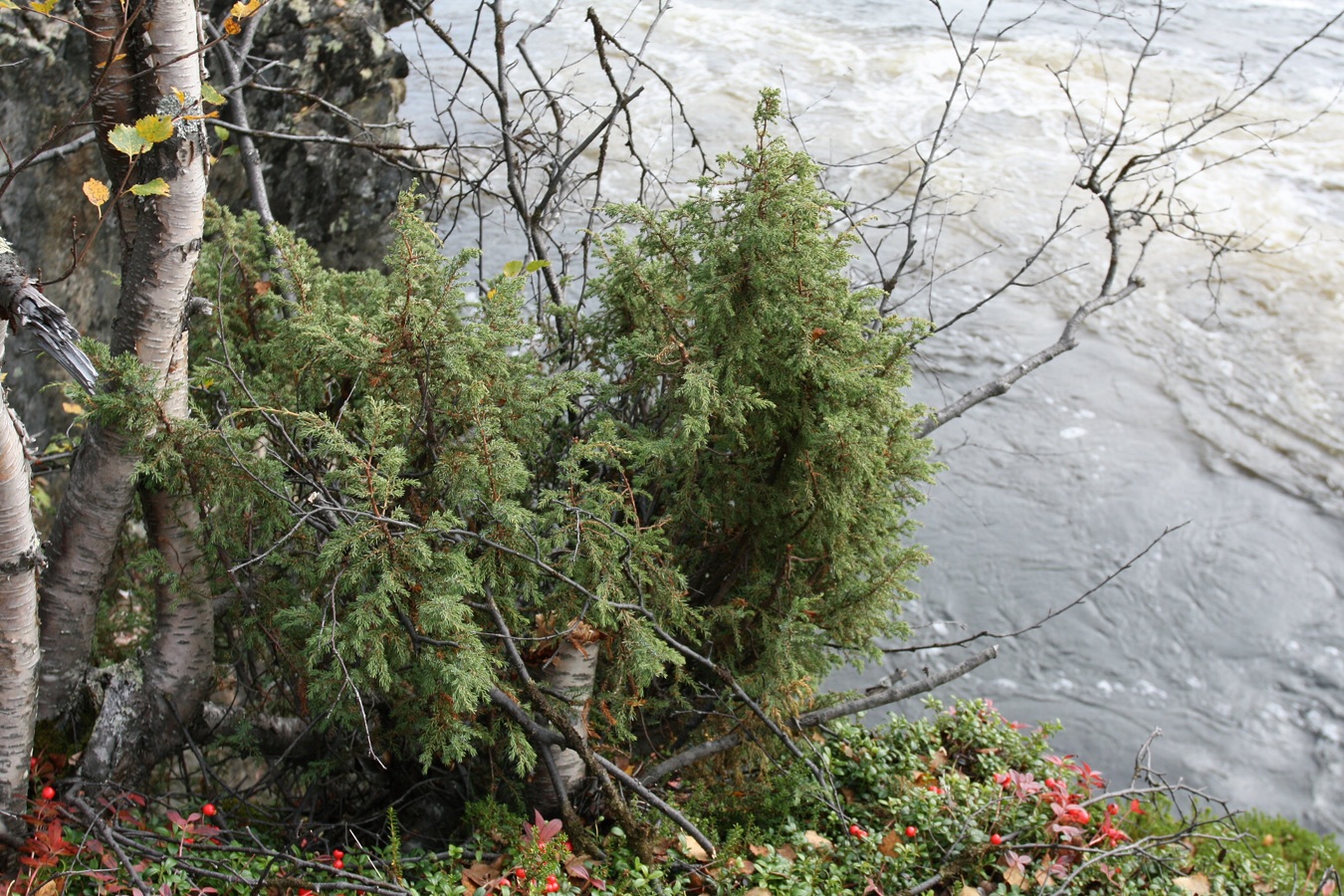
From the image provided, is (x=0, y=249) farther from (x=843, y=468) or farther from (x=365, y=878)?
(x=843, y=468)

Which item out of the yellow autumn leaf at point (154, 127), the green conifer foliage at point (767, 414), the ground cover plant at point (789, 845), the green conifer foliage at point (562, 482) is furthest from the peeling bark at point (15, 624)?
the green conifer foliage at point (767, 414)

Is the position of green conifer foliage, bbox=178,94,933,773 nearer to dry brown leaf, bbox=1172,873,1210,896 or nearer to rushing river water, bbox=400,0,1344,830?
dry brown leaf, bbox=1172,873,1210,896

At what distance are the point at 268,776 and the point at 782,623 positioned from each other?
63.6 inches

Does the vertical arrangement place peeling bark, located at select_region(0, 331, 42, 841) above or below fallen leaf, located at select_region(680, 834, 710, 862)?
above

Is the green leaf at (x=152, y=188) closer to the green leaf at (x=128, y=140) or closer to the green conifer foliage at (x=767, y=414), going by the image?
the green leaf at (x=128, y=140)

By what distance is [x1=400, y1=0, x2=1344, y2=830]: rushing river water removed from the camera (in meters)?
6.35

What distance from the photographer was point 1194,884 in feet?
11.4

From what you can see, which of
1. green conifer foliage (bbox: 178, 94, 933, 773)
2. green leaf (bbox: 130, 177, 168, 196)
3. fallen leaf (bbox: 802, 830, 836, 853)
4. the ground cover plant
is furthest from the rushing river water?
green leaf (bbox: 130, 177, 168, 196)

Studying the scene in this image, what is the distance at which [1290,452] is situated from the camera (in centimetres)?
790

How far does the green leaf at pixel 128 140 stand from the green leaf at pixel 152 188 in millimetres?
110

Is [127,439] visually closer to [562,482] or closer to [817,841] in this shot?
[562,482]

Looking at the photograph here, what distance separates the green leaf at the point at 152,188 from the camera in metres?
2.42

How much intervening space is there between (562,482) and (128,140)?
1474mm

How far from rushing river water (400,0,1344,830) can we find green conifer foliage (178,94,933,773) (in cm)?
173
